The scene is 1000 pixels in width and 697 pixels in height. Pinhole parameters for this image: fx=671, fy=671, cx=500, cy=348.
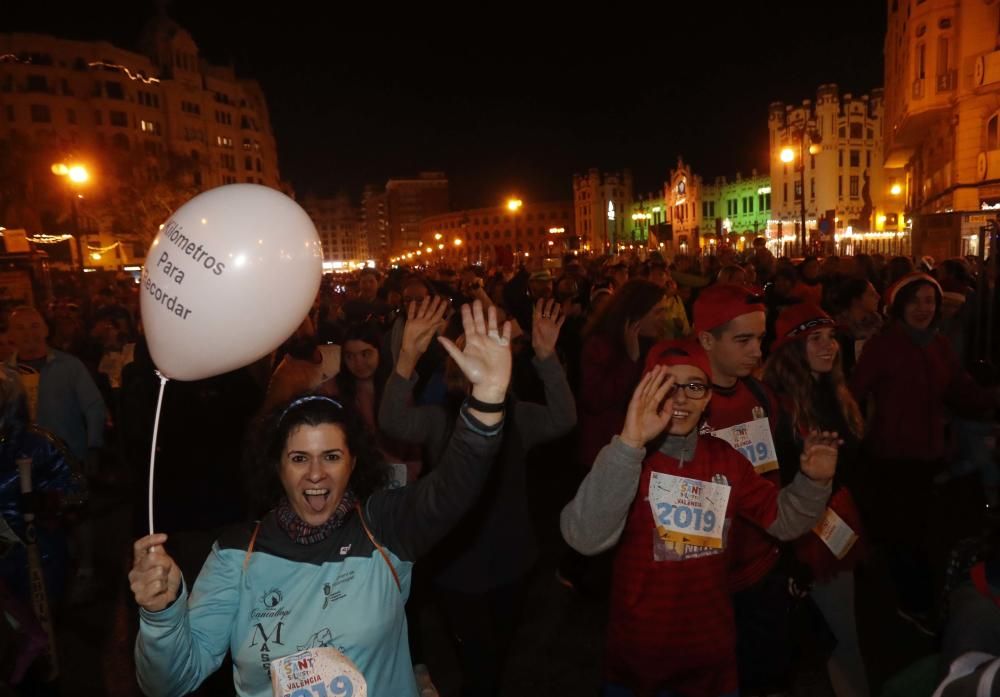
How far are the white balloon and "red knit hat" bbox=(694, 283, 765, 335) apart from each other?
1.90 m

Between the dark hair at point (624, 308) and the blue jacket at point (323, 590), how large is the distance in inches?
112

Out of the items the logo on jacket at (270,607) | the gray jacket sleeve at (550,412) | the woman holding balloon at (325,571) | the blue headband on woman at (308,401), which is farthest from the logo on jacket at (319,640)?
the gray jacket sleeve at (550,412)

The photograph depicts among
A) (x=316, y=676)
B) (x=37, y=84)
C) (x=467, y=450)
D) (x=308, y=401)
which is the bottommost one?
(x=316, y=676)

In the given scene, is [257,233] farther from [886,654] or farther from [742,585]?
[886,654]

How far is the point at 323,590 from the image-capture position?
2033 millimetres

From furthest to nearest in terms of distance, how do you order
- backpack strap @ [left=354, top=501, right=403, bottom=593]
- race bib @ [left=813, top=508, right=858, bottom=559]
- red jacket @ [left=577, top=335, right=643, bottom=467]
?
1. red jacket @ [left=577, top=335, right=643, bottom=467]
2. race bib @ [left=813, top=508, right=858, bottom=559]
3. backpack strap @ [left=354, top=501, right=403, bottom=593]

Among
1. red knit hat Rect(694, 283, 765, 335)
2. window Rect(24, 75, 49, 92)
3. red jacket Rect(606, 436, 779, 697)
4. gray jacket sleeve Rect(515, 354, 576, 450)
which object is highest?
window Rect(24, 75, 49, 92)

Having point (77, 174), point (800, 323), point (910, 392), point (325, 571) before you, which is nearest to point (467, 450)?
point (325, 571)

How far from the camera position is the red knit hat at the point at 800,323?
3.52m

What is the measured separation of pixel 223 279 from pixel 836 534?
2719 millimetres

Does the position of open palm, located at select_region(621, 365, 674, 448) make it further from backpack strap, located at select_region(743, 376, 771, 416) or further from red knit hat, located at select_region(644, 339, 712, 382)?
backpack strap, located at select_region(743, 376, 771, 416)

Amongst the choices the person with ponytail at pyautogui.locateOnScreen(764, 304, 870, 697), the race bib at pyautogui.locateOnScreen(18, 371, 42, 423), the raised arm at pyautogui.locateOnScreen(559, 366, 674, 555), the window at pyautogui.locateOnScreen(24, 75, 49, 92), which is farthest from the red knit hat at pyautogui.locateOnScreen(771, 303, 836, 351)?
the window at pyautogui.locateOnScreen(24, 75, 49, 92)

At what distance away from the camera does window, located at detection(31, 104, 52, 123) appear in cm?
5994

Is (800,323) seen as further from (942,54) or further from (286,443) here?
(942,54)
